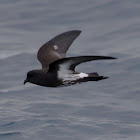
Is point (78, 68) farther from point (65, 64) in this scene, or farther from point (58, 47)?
point (65, 64)

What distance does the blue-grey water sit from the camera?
34.6ft

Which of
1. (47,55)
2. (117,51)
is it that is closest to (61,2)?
(117,51)

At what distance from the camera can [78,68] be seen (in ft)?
43.8

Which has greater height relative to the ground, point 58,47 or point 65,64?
point 58,47

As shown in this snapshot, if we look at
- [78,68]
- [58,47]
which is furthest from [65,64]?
[78,68]

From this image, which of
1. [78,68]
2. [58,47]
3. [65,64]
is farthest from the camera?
[78,68]

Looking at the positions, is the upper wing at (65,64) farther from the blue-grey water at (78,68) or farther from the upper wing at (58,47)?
→ the blue-grey water at (78,68)

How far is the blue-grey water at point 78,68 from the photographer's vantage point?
34.6ft

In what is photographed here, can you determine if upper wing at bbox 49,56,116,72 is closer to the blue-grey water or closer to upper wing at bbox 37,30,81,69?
upper wing at bbox 37,30,81,69

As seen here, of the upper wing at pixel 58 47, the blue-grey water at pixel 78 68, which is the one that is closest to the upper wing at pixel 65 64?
the upper wing at pixel 58 47

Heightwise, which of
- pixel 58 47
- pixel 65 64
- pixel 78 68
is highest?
pixel 58 47

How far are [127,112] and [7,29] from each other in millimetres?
5909

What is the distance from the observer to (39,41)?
1486cm

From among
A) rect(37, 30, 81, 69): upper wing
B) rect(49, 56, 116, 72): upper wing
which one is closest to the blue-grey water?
rect(37, 30, 81, 69): upper wing
